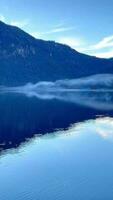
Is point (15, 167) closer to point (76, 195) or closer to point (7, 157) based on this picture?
point (7, 157)

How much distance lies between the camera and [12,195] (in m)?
37.6

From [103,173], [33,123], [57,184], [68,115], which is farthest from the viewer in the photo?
[68,115]

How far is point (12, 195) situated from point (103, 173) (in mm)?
10847

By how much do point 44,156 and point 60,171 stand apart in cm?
791

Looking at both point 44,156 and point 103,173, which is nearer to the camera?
point 103,173

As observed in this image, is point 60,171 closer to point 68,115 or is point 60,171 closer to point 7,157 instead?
point 7,157

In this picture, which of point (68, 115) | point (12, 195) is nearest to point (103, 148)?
point (12, 195)

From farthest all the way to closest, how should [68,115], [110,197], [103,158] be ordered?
[68,115], [103,158], [110,197]

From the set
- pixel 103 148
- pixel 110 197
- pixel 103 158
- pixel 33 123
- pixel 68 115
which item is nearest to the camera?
pixel 110 197

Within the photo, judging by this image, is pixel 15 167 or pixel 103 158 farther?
pixel 103 158

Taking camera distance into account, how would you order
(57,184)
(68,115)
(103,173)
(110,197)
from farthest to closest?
(68,115), (103,173), (57,184), (110,197)

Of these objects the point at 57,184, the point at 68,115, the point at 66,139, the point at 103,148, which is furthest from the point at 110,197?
the point at 68,115

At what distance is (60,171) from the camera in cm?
4559

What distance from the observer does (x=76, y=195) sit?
37.8 meters
